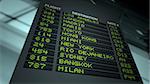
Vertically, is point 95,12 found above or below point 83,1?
below

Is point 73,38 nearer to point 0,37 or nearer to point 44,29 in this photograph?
point 44,29

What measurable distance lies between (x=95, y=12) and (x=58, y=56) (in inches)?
38.6

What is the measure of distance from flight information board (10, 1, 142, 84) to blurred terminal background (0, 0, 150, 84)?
0.27 m

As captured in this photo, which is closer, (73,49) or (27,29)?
(73,49)

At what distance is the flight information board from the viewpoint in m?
1.45

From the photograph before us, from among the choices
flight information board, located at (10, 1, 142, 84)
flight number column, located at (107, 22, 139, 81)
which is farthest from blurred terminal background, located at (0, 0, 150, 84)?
flight number column, located at (107, 22, 139, 81)

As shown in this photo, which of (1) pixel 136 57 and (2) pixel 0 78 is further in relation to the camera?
(1) pixel 136 57

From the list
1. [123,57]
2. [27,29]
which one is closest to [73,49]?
[123,57]

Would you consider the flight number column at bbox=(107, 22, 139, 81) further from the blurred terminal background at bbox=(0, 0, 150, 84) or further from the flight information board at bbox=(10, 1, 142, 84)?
the blurred terminal background at bbox=(0, 0, 150, 84)

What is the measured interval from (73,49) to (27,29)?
0.70 metres

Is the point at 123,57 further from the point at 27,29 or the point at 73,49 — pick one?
the point at 27,29

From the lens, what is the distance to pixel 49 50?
1583mm

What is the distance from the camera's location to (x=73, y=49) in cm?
169

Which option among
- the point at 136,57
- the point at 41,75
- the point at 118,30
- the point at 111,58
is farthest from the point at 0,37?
the point at 136,57
